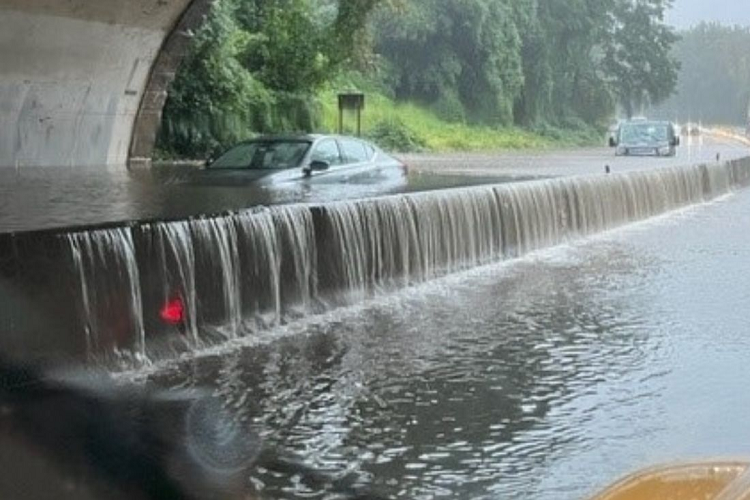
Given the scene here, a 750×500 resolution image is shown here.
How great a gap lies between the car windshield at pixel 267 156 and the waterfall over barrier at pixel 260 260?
255cm

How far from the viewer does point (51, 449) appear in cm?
652

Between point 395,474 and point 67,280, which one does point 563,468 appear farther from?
point 67,280

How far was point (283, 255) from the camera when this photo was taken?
1142cm

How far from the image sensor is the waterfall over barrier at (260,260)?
29.5 feet

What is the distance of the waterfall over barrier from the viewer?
900cm

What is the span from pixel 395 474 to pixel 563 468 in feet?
2.82

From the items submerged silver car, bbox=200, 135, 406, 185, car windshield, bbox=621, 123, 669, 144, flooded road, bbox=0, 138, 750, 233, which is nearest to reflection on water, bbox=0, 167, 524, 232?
flooded road, bbox=0, 138, 750, 233

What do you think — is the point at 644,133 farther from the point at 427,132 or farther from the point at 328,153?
the point at 328,153

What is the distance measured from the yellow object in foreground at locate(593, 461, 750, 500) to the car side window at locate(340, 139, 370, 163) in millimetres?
14749

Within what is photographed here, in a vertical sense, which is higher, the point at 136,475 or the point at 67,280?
the point at 67,280

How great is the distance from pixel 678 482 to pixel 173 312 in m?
7.24

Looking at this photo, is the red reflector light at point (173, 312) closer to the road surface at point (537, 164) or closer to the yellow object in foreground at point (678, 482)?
the yellow object in foreground at point (678, 482)

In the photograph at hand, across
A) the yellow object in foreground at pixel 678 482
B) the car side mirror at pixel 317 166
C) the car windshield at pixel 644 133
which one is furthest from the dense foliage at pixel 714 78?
the yellow object in foreground at pixel 678 482

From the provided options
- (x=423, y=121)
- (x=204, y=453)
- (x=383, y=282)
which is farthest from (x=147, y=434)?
(x=423, y=121)
